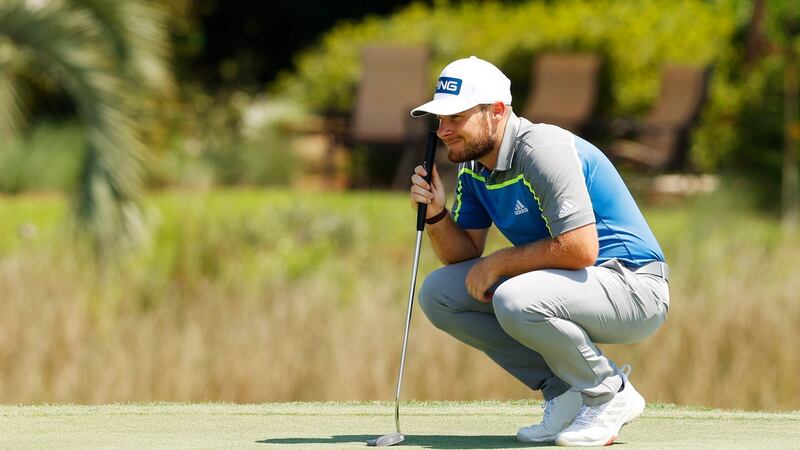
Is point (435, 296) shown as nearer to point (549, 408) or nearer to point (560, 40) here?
point (549, 408)

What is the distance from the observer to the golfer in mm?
4539

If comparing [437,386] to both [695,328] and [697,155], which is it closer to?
[695,328]

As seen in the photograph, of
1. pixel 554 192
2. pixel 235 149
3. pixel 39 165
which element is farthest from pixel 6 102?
pixel 554 192

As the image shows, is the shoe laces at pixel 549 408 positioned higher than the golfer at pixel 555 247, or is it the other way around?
the golfer at pixel 555 247

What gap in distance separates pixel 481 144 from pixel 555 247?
1.20 ft

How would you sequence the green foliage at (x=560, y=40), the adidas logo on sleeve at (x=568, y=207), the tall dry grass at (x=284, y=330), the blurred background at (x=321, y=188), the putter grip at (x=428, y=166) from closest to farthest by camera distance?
the adidas logo on sleeve at (x=568, y=207), the putter grip at (x=428, y=166), the tall dry grass at (x=284, y=330), the blurred background at (x=321, y=188), the green foliage at (x=560, y=40)

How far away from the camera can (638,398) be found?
4855 millimetres

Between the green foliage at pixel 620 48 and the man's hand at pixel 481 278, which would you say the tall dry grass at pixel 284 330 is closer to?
the man's hand at pixel 481 278

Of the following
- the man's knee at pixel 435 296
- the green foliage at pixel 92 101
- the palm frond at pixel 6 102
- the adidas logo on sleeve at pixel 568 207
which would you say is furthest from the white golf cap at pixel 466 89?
the palm frond at pixel 6 102

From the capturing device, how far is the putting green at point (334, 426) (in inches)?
190

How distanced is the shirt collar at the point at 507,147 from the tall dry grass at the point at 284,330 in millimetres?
3903

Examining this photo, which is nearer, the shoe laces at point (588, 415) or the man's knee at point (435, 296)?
Result: the shoe laces at point (588, 415)

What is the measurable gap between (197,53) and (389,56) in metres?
5.74

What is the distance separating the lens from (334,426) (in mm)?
5379
